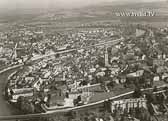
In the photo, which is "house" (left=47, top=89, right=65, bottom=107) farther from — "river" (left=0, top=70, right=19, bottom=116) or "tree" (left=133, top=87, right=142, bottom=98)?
"tree" (left=133, top=87, right=142, bottom=98)

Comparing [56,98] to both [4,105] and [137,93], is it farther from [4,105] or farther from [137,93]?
[137,93]

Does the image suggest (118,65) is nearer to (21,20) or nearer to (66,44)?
(66,44)

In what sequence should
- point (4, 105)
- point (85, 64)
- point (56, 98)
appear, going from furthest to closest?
point (85, 64) → point (4, 105) → point (56, 98)

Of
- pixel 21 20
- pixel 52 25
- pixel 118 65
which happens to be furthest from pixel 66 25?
pixel 118 65

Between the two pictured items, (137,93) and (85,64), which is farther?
(85,64)

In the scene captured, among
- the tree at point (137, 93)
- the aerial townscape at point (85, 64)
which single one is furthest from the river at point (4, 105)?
the tree at point (137, 93)

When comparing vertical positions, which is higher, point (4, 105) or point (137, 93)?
point (137, 93)

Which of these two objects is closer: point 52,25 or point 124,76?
point 124,76

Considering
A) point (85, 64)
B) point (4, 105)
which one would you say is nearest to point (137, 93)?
point (85, 64)

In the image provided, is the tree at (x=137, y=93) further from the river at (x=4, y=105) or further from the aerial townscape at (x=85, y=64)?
the river at (x=4, y=105)
